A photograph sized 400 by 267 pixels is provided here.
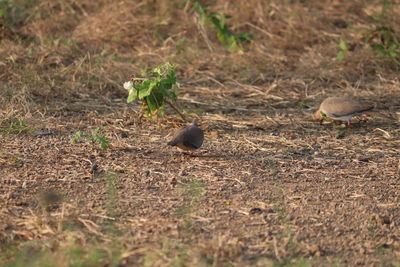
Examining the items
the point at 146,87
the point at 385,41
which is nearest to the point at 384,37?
the point at 385,41

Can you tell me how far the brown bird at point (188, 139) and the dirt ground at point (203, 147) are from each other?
151 mm

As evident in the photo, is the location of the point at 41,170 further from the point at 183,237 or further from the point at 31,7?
the point at 31,7

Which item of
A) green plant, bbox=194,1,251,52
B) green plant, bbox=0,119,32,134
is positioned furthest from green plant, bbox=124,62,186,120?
green plant, bbox=194,1,251,52

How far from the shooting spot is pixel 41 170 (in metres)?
5.11

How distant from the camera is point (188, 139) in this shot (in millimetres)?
5320

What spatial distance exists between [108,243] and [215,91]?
3.88 m

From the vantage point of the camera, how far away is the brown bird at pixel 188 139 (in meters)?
5.31

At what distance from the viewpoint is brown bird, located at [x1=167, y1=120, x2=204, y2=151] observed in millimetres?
5312

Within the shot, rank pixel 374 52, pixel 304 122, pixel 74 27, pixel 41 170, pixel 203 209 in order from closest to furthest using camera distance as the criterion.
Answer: pixel 203 209 → pixel 41 170 → pixel 304 122 → pixel 374 52 → pixel 74 27

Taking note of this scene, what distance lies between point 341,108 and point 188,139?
1.78 m

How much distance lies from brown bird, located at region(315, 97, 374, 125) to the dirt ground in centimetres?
17

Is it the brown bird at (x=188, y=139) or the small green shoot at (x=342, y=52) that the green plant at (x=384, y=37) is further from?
the brown bird at (x=188, y=139)

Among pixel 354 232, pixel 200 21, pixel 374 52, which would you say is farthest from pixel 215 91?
pixel 354 232

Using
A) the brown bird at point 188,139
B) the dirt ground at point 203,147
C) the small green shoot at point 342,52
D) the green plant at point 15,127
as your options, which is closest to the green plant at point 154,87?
the dirt ground at point 203,147
